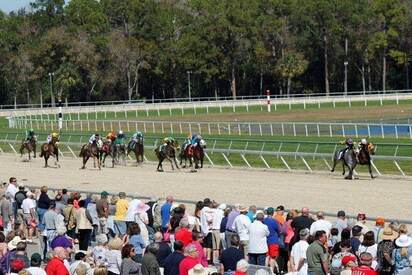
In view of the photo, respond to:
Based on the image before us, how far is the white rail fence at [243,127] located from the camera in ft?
118

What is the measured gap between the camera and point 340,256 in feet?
34.3

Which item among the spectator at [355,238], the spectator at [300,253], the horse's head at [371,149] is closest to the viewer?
the spectator at [300,253]

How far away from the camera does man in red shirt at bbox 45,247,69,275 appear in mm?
10375

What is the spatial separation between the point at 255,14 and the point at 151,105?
2447cm

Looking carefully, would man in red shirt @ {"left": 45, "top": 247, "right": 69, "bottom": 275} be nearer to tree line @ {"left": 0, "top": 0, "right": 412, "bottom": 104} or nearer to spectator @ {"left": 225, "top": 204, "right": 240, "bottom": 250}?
spectator @ {"left": 225, "top": 204, "right": 240, "bottom": 250}

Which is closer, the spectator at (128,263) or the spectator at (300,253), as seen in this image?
the spectator at (128,263)

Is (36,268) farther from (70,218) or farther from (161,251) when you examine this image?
(70,218)

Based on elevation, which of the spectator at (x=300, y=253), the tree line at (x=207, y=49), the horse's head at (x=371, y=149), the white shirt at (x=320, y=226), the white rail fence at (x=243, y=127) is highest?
the tree line at (x=207, y=49)

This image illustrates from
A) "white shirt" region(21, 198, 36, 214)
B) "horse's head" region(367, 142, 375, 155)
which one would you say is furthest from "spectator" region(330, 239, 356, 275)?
"horse's head" region(367, 142, 375, 155)

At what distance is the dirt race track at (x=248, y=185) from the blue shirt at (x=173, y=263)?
28.1 feet

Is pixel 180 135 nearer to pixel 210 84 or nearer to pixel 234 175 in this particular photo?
pixel 234 175

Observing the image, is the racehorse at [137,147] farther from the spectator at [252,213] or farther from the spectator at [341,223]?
the spectator at [341,223]

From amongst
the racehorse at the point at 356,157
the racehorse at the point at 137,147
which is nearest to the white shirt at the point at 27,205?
the racehorse at the point at 356,157

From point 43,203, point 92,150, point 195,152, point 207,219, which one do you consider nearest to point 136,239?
point 207,219
